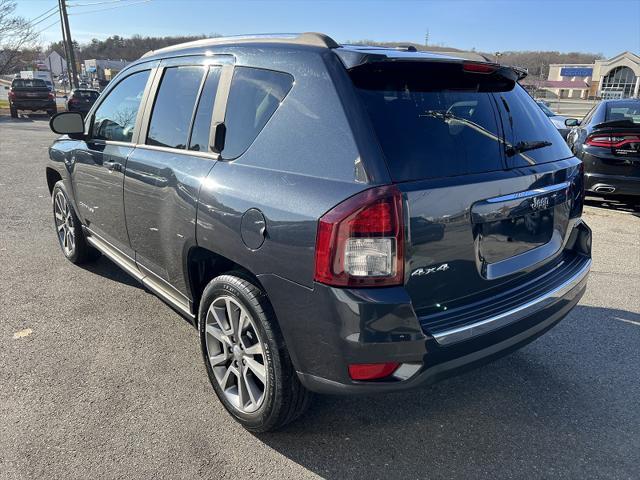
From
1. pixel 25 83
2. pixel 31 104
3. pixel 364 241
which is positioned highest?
pixel 25 83

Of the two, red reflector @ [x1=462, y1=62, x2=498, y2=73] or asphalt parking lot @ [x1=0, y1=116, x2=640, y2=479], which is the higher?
red reflector @ [x1=462, y1=62, x2=498, y2=73]

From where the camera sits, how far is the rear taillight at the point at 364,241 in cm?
192

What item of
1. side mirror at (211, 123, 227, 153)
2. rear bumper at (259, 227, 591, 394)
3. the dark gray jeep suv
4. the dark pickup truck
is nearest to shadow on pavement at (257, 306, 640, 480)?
the dark gray jeep suv

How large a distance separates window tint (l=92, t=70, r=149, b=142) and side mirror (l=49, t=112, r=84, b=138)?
116mm

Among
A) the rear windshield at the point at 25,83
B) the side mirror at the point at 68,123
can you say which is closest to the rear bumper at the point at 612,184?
the side mirror at the point at 68,123

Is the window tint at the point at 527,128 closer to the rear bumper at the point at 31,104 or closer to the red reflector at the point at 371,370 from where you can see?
the red reflector at the point at 371,370

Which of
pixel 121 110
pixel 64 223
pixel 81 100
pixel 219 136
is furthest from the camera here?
pixel 81 100

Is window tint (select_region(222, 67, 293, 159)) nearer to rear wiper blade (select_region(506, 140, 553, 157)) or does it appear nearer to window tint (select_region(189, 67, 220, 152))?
window tint (select_region(189, 67, 220, 152))

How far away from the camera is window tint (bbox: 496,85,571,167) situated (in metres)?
2.51

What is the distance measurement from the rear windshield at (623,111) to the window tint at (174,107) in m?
6.95

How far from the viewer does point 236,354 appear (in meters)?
2.60

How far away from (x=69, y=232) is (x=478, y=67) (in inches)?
163

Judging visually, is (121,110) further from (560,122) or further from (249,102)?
(560,122)

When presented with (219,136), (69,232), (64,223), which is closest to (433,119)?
(219,136)
